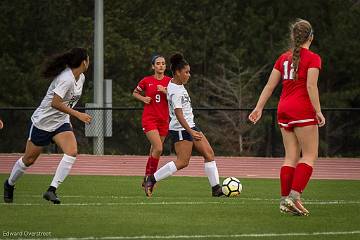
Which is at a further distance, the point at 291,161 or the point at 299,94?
the point at 291,161

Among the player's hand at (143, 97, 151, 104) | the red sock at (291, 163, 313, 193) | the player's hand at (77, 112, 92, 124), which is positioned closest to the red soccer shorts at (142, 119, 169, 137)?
the player's hand at (143, 97, 151, 104)

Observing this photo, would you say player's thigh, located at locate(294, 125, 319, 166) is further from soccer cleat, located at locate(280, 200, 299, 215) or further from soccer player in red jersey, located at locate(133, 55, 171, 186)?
soccer player in red jersey, located at locate(133, 55, 171, 186)

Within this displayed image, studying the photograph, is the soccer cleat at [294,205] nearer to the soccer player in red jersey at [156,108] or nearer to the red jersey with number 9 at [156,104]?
the soccer player in red jersey at [156,108]

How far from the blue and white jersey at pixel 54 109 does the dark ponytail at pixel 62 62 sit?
2.6 inches

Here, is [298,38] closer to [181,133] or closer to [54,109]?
[54,109]

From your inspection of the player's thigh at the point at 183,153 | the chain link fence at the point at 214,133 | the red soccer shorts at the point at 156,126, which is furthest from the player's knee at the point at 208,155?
the chain link fence at the point at 214,133

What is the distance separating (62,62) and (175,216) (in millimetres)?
2852

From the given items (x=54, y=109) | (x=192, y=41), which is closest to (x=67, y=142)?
(x=54, y=109)

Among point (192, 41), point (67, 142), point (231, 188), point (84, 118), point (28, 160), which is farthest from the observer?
point (192, 41)

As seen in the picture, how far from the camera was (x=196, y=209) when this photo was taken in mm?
12492

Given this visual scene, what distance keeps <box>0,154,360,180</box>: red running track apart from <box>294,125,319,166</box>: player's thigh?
11.4 metres

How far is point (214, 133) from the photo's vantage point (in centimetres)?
3991

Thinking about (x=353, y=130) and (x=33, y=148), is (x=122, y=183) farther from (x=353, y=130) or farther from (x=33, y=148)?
(x=353, y=130)

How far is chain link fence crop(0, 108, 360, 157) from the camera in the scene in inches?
1242
